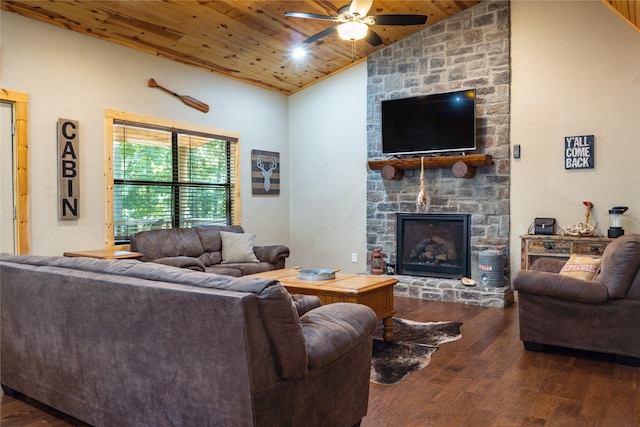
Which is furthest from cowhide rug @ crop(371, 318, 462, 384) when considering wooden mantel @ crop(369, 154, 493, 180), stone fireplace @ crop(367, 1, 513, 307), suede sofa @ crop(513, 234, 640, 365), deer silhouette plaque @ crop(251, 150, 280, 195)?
deer silhouette plaque @ crop(251, 150, 280, 195)

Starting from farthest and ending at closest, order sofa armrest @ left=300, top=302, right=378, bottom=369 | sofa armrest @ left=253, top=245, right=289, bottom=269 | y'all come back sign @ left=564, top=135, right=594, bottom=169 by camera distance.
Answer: sofa armrest @ left=253, top=245, right=289, bottom=269
y'all come back sign @ left=564, top=135, right=594, bottom=169
sofa armrest @ left=300, top=302, right=378, bottom=369

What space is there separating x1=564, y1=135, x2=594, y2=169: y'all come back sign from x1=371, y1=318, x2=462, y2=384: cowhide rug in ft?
7.65

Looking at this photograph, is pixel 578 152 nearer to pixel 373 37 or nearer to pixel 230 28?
pixel 373 37

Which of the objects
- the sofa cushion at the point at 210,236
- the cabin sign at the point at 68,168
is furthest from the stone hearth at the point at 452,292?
the cabin sign at the point at 68,168

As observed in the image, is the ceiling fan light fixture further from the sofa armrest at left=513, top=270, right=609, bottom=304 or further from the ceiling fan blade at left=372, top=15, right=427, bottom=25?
the sofa armrest at left=513, top=270, right=609, bottom=304

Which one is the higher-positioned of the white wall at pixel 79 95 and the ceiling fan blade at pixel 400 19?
the ceiling fan blade at pixel 400 19

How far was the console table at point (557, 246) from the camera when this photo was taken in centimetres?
504

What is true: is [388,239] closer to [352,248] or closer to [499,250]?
[352,248]

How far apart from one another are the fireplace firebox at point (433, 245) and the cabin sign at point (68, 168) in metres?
3.93

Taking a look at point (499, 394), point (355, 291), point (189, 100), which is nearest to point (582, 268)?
point (499, 394)

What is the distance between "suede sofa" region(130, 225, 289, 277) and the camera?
523 cm

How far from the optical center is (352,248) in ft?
23.0

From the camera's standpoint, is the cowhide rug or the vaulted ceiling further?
the vaulted ceiling

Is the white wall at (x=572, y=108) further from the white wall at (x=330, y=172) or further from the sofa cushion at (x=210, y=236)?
the sofa cushion at (x=210, y=236)
